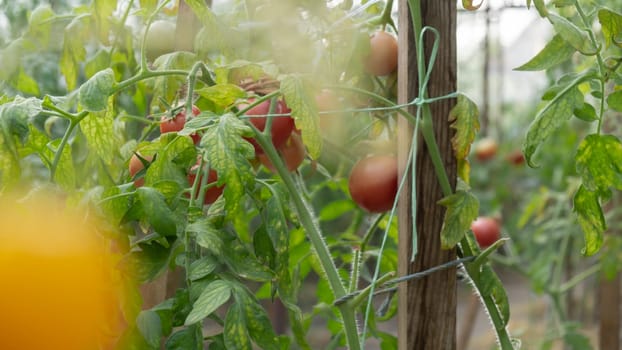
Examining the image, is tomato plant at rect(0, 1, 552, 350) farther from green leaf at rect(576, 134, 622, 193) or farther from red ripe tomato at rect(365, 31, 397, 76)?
green leaf at rect(576, 134, 622, 193)

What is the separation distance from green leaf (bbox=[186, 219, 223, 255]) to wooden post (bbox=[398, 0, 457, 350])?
203 millimetres

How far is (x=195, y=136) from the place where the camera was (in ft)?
2.76

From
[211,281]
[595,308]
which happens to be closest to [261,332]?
[211,281]

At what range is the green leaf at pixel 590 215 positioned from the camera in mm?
762

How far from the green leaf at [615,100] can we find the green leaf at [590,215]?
0.10 m

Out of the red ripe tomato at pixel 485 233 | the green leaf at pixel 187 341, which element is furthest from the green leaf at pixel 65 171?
the red ripe tomato at pixel 485 233

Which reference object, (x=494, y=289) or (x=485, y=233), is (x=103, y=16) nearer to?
(x=494, y=289)

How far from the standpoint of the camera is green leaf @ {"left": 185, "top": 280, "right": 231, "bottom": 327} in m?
0.61

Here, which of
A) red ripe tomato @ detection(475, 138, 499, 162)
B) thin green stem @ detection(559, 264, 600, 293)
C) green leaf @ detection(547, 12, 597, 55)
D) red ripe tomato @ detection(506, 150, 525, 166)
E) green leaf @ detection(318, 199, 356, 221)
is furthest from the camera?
red ripe tomato @ detection(506, 150, 525, 166)

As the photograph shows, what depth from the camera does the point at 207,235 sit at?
0.67 metres

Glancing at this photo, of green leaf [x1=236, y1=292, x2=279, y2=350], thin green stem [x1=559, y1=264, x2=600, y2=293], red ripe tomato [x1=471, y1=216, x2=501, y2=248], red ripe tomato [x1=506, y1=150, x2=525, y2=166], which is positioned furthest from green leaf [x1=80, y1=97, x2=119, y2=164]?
red ripe tomato [x1=506, y1=150, x2=525, y2=166]

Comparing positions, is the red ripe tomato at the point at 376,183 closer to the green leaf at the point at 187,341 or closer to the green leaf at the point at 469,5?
the green leaf at the point at 469,5

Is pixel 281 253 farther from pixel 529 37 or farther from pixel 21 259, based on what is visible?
pixel 529 37

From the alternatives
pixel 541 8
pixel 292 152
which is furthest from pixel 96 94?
pixel 541 8
